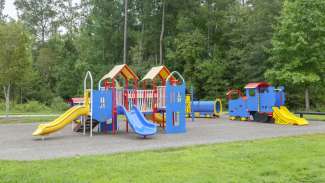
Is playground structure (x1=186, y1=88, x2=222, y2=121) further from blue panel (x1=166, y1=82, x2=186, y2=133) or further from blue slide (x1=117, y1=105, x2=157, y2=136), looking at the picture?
blue slide (x1=117, y1=105, x2=157, y2=136)

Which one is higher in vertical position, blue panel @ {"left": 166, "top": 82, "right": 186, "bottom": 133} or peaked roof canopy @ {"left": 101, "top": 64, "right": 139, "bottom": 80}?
peaked roof canopy @ {"left": 101, "top": 64, "right": 139, "bottom": 80}

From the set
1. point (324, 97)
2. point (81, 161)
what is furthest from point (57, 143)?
point (324, 97)

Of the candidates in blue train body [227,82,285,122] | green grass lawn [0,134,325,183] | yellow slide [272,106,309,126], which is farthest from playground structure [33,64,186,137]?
blue train body [227,82,285,122]

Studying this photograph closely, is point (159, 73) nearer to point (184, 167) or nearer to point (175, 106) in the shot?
point (175, 106)

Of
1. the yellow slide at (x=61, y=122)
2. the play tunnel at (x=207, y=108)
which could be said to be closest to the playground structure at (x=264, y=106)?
the play tunnel at (x=207, y=108)

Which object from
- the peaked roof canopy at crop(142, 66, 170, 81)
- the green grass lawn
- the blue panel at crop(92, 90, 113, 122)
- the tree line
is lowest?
the green grass lawn

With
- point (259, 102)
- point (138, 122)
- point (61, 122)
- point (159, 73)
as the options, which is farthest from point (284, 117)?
point (61, 122)

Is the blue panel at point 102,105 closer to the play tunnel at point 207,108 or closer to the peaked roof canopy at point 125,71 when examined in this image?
the peaked roof canopy at point 125,71

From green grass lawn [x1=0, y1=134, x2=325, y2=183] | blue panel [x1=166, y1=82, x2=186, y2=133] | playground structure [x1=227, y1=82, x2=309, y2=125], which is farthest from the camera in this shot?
playground structure [x1=227, y1=82, x2=309, y2=125]

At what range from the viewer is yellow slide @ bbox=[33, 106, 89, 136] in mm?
12789

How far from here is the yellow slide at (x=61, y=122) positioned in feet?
42.0

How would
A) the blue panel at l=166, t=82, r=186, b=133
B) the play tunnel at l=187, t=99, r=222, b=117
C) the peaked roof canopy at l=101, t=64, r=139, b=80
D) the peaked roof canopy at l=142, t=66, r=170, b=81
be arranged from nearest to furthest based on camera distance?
the blue panel at l=166, t=82, r=186, b=133 → the peaked roof canopy at l=101, t=64, r=139, b=80 → the peaked roof canopy at l=142, t=66, r=170, b=81 → the play tunnel at l=187, t=99, r=222, b=117

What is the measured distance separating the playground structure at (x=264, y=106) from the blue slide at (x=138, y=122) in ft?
25.3

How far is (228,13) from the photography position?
38.7m
